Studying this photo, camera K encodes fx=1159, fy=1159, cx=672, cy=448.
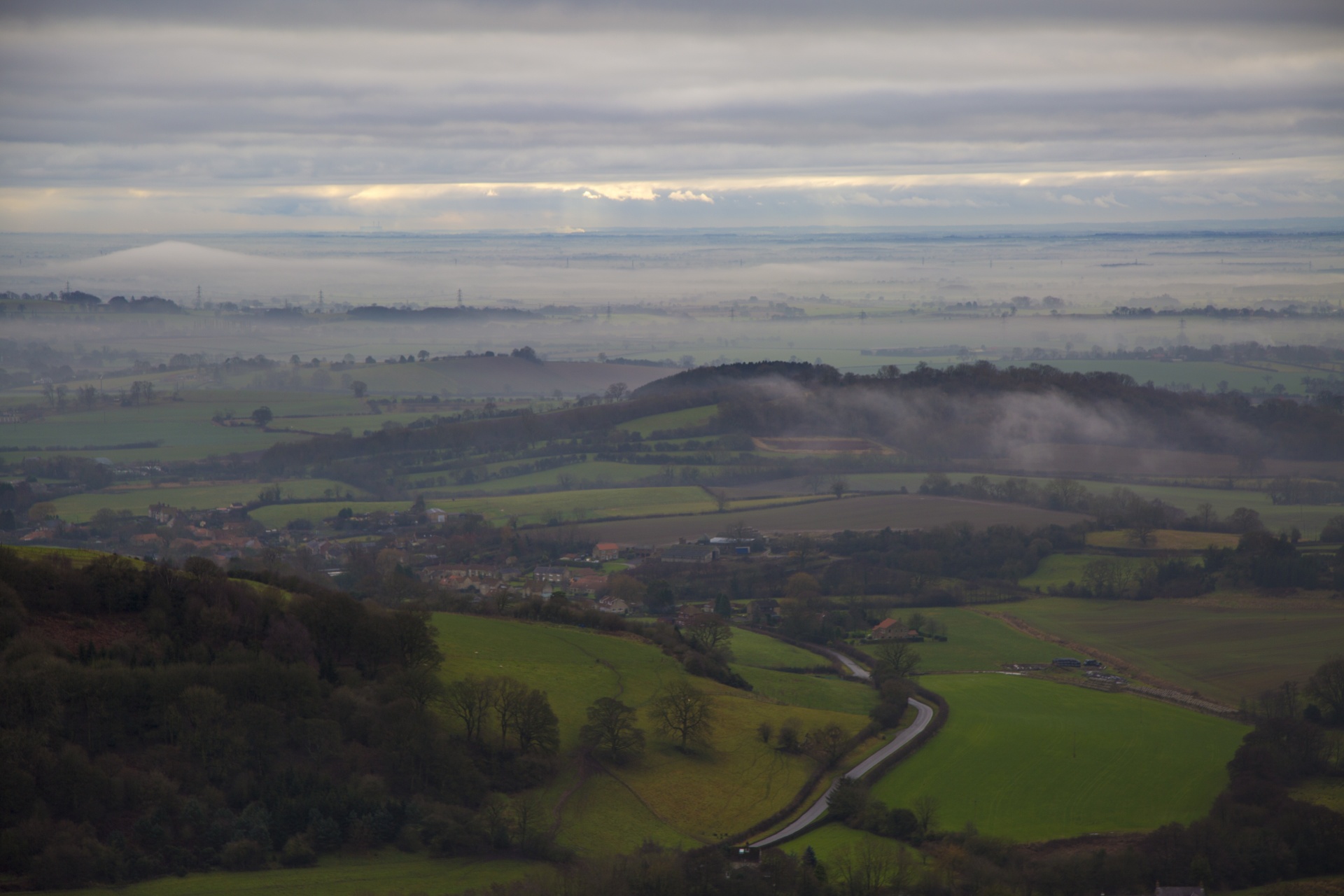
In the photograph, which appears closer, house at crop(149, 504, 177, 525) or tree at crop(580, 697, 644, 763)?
tree at crop(580, 697, 644, 763)

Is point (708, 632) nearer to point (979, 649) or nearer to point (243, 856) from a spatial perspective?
point (979, 649)

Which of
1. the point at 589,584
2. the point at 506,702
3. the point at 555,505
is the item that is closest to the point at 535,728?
the point at 506,702

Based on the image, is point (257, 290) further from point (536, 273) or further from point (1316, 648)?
point (1316, 648)

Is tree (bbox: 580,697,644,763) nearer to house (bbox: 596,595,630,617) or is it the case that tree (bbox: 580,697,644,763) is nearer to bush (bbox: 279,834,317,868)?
bush (bbox: 279,834,317,868)

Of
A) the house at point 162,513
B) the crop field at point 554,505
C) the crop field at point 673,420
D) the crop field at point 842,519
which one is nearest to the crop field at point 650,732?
the crop field at point 842,519

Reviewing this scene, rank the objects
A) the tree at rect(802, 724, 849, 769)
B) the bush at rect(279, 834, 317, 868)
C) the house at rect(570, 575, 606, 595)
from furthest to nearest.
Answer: the house at rect(570, 575, 606, 595) → the tree at rect(802, 724, 849, 769) → the bush at rect(279, 834, 317, 868)

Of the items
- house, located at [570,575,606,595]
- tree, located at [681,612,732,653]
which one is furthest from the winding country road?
house, located at [570,575,606,595]

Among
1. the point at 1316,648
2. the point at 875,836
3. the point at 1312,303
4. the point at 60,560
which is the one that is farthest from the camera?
the point at 1312,303

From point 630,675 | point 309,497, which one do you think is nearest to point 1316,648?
point 630,675
